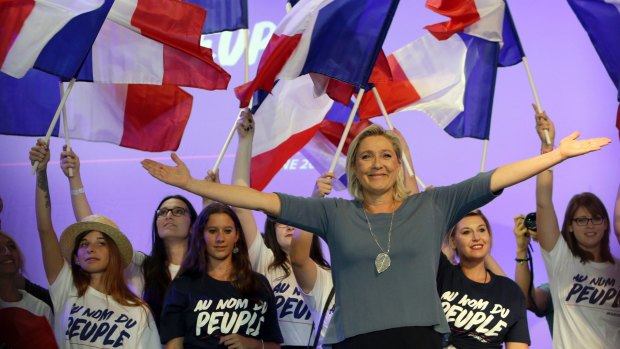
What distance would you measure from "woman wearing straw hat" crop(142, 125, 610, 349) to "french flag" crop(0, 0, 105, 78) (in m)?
1.46

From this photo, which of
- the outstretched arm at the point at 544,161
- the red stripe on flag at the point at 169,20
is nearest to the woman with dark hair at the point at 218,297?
the red stripe on flag at the point at 169,20

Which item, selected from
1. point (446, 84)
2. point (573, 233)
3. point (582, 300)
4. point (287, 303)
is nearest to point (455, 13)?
point (446, 84)

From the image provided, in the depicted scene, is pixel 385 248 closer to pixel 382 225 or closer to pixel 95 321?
pixel 382 225

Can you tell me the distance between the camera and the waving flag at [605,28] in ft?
14.4

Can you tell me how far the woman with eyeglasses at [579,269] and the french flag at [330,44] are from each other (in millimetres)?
785

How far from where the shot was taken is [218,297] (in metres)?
3.72

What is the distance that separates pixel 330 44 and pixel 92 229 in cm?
129

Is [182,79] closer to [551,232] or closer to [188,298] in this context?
[188,298]

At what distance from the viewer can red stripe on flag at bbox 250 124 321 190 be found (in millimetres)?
4750

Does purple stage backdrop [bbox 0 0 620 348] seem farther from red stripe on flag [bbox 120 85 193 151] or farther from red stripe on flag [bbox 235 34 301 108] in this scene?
red stripe on flag [bbox 235 34 301 108]

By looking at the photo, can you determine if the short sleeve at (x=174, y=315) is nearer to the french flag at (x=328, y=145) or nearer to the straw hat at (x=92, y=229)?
the straw hat at (x=92, y=229)

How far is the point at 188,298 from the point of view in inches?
146

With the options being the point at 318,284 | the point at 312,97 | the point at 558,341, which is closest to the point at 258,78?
the point at 312,97

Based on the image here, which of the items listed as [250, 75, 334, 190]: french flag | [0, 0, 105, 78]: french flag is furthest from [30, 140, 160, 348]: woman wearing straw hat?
[250, 75, 334, 190]: french flag
